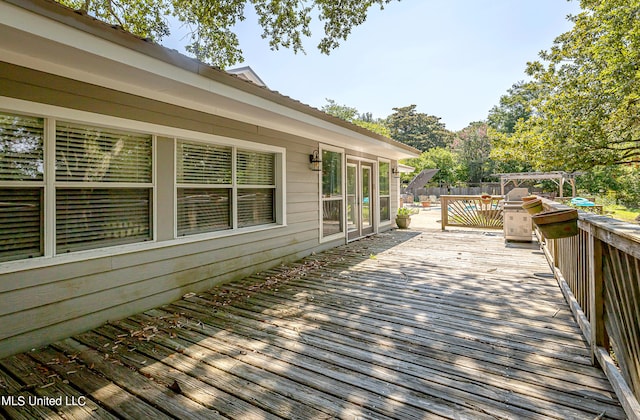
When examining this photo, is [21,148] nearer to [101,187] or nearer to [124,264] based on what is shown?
[101,187]

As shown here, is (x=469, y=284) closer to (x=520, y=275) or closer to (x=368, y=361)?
(x=520, y=275)

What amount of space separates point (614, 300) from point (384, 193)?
721cm

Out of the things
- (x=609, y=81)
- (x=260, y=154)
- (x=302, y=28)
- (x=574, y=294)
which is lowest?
(x=574, y=294)

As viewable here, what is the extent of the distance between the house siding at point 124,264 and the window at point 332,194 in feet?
4.41

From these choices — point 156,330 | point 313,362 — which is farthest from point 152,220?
point 313,362

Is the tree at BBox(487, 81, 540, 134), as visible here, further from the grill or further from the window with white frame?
the window with white frame

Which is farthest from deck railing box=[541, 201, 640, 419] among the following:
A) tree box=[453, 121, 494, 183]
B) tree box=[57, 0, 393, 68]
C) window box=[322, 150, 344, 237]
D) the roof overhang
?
tree box=[453, 121, 494, 183]

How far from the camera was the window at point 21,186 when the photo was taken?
242 cm

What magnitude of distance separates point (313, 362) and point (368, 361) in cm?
39

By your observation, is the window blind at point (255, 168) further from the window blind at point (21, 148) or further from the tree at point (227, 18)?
the tree at point (227, 18)

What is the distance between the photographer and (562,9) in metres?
9.33

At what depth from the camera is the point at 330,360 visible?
7.38 feet

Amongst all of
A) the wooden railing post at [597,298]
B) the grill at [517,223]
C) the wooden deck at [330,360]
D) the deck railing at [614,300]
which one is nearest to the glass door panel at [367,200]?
the grill at [517,223]

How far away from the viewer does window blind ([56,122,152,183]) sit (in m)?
2.74
